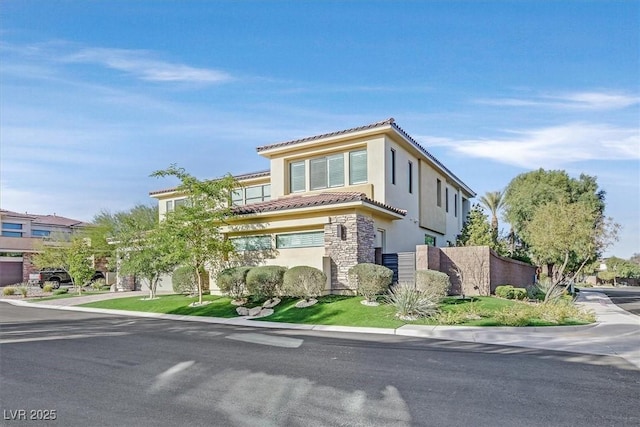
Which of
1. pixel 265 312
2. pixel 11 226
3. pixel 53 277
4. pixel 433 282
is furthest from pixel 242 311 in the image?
pixel 11 226

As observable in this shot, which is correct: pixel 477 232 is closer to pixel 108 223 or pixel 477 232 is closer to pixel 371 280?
pixel 371 280

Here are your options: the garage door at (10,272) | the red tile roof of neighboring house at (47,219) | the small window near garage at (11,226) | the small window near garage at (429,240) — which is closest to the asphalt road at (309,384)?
the small window near garage at (429,240)

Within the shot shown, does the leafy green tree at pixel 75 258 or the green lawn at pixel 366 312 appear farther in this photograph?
the leafy green tree at pixel 75 258

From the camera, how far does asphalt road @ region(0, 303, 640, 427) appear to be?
239 inches

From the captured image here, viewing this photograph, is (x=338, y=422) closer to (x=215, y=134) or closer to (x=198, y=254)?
(x=198, y=254)

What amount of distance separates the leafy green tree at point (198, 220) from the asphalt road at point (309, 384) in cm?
816

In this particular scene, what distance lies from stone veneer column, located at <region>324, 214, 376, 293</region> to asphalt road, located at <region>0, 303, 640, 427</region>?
737 centimetres

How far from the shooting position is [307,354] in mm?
10281

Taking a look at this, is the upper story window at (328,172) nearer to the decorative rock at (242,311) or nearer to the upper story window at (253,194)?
the upper story window at (253,194)

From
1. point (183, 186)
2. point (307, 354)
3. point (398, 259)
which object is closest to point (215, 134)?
point (183, 186)

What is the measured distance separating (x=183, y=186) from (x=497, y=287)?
15476 millimetres

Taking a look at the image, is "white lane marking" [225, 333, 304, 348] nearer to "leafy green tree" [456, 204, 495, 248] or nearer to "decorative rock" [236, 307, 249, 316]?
"decorative rock" [236, 307, 249, 316]

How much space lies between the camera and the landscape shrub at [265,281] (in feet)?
63.9

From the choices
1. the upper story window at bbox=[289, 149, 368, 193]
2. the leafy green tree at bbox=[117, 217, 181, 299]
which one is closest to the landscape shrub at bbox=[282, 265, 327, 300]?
the upper story window at bbox=[289, 149, 368, 193]
